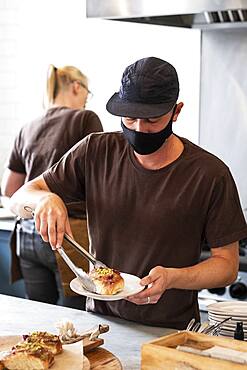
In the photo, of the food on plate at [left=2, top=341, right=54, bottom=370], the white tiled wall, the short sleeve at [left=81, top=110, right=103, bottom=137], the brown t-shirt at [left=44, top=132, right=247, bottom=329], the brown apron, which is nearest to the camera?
the food on plate at [left=2, top=341, right=54, bottom=370]

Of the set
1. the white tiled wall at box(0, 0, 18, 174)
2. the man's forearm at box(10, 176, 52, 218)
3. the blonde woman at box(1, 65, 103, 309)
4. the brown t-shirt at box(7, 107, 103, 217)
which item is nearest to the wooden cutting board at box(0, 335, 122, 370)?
the man's forearm at box(10, 176, 52, 218)

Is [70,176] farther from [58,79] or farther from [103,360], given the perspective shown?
[58,79]

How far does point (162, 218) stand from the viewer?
90.9 inches

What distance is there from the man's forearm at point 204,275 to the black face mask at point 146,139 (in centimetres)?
34

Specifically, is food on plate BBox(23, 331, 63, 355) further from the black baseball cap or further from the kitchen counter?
the black baseball cap

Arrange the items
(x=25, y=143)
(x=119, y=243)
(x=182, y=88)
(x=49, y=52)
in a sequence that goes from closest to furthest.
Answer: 1. (x=119, y=243)
2. (x=25, y=143)
3. (x=182, y=88)
4. (x=49, y=52)

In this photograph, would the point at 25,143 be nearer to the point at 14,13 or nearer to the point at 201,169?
the point at 14,13

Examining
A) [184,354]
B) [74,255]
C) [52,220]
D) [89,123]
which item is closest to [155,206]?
[52,220]

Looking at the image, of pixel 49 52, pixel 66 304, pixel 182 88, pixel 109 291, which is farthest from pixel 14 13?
pixel 109 291

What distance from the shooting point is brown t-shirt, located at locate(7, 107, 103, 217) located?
362 cm

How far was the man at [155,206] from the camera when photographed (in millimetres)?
2238

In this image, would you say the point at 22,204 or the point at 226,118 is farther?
the point at 226,118

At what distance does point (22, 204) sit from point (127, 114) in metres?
0.46

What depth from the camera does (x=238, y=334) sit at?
200cm
